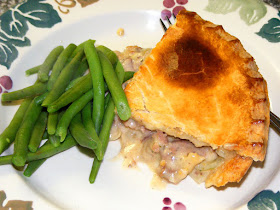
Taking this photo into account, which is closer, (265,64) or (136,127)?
(136,127)

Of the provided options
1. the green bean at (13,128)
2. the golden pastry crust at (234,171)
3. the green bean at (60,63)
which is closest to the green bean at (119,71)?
the green bean at (60,63)

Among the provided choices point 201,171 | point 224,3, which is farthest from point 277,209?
point 224,3

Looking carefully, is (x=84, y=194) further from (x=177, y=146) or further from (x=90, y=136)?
(x=177, y=146)

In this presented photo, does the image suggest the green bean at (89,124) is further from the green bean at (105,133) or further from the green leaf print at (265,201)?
the green leaf print at (265,201)

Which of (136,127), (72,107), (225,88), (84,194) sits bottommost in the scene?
(84,194)

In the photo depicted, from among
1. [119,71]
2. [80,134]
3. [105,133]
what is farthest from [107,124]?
[119,71]

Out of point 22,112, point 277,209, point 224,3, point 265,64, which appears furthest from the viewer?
point 224,3

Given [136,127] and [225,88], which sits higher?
[225,88]
